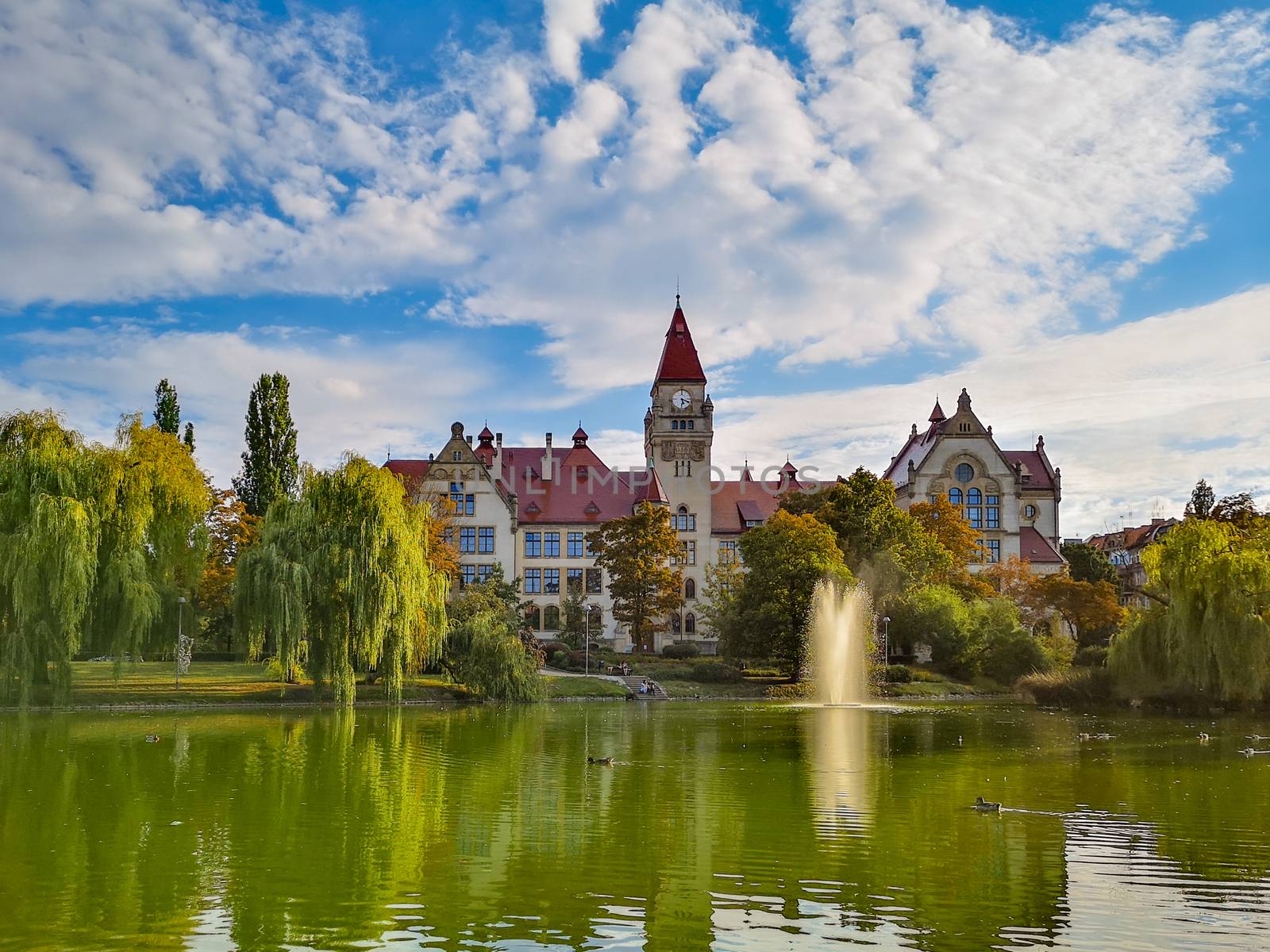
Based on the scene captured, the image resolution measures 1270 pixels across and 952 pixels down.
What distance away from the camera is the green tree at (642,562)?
2496 inches

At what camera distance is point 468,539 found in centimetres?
7188

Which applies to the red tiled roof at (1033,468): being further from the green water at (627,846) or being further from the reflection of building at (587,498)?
the green water at (627,846)

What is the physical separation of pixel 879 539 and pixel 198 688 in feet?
110

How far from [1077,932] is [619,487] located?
221 feet

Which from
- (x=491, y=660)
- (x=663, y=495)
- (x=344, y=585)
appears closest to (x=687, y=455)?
(x=663, y=495)

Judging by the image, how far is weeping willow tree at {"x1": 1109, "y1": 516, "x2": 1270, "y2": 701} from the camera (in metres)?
32.2

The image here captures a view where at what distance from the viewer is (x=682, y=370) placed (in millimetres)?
78500

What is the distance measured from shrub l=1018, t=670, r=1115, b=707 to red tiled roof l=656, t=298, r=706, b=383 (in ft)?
132

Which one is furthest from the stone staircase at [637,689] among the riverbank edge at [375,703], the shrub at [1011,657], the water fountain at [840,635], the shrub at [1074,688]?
the shrub at [1011,657]

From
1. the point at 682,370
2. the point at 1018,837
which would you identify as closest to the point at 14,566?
the point at 1018,837

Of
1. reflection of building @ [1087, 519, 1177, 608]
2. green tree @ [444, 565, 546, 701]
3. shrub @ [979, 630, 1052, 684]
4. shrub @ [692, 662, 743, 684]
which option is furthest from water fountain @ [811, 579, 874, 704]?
reflection of building @ [1087, 519, 1177, 608]

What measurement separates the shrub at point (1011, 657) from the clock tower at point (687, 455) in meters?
24.0

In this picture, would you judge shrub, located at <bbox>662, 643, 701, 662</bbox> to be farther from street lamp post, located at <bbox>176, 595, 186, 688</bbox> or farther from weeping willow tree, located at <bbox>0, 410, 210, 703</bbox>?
weeping willow tree, located at <bbox>0, 410, 210, 703</bbox>

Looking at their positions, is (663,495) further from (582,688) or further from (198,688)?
(198,688)
